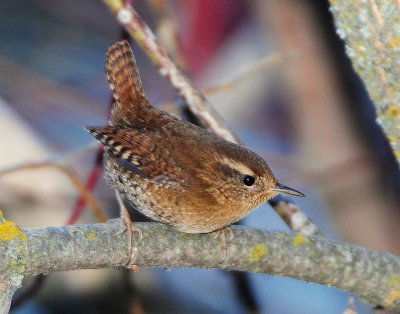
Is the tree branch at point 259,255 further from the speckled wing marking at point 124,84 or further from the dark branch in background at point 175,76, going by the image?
the speckled wing marking at point 124,84

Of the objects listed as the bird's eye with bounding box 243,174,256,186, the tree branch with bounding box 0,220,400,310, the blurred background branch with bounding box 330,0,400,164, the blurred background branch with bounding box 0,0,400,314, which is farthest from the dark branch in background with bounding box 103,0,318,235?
the blurred background branch with bounding box 330,0,400,164

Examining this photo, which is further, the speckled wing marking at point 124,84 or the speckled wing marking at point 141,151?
the speckled wing marking at point 124,84

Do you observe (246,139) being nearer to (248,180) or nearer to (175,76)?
(248,180)

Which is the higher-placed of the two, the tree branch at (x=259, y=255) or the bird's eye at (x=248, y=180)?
the bird's eye at (x=248, y=180)

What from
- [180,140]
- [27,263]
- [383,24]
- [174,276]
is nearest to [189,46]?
[174,276]

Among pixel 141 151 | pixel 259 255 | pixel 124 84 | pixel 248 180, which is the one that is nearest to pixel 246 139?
pixel 124 84

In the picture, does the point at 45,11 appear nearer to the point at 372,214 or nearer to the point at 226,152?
the point at 372,214

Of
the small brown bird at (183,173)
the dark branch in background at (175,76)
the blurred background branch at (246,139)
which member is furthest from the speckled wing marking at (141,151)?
the blurred background branch at (246,139)

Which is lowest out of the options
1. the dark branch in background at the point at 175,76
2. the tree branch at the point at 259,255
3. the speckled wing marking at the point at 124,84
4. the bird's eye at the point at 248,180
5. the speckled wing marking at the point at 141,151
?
the tree branch at the point at 259,255
